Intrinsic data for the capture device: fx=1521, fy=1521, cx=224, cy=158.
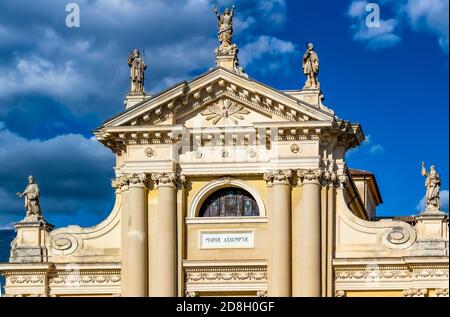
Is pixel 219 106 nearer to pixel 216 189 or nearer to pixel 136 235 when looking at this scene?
pixel 216 189

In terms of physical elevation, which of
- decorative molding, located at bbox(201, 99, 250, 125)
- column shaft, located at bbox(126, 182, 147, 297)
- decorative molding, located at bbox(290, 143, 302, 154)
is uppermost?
decorative molding, located at bbox(201, 99, 250, 125)

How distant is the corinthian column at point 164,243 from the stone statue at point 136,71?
10.1ft

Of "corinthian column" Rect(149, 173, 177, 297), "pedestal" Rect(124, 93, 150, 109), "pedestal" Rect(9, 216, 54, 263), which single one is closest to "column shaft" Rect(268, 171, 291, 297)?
"corinthian column" Rect(149, 173, 177, 297)

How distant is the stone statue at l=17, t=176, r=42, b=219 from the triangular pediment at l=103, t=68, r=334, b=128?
3177mm

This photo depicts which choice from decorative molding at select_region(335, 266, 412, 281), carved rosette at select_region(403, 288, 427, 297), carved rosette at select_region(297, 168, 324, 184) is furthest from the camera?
carved rosette at select_region(297, 168, 324, 184)

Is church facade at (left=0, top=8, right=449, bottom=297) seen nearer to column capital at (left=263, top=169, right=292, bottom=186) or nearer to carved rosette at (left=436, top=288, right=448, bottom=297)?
column capital at (left=263, top=169, right=292, bottom=186)

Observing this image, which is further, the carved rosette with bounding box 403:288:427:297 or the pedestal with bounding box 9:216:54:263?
the pedestal with bounding box 9:216:54:263

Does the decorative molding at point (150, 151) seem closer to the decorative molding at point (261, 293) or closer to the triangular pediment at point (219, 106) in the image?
the triangular pediment at point (219, 106)

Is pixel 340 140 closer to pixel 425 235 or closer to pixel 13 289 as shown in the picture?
pixel 425 235

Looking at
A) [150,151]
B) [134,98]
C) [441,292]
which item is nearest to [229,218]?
[150,151]

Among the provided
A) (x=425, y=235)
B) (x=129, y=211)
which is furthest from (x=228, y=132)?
(x=425, y=235)

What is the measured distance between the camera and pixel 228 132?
155 feet

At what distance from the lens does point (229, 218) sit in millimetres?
46906

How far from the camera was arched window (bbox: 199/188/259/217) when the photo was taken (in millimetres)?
47312
